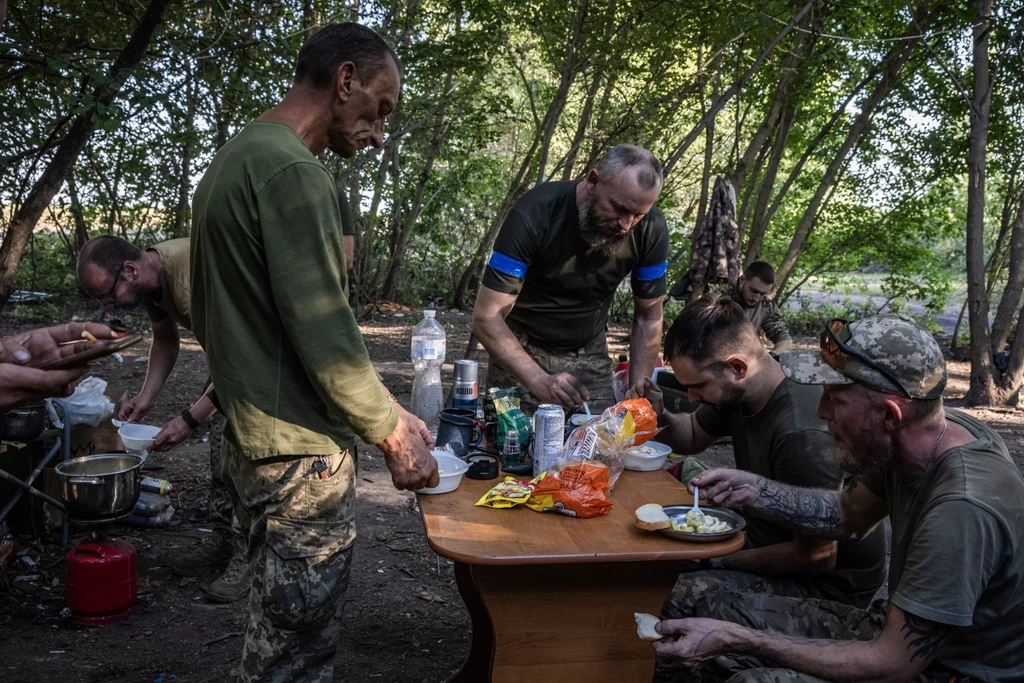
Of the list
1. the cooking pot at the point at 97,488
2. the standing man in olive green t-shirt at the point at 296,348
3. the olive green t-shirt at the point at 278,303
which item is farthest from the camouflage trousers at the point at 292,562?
the cooking pot at the point at 97,488

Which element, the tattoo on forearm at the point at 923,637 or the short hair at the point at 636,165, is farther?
the short hair at the point at 636,165

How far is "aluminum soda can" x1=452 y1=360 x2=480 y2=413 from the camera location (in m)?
3.19

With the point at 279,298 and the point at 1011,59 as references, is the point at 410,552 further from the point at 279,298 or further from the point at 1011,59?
the point at 1011,59

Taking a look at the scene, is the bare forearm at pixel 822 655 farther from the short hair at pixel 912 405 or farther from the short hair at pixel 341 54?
the short hair at pixel 341 54

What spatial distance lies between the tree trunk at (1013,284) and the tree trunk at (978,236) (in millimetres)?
288

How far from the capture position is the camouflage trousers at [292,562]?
2.28 metres

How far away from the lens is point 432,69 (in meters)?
8.29

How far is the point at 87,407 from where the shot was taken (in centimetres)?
462

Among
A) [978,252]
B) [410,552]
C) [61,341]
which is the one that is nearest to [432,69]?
[410,552]

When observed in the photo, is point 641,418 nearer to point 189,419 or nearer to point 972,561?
point 972,561

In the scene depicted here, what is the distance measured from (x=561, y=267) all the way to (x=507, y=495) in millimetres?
1631

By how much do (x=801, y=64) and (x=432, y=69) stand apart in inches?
183

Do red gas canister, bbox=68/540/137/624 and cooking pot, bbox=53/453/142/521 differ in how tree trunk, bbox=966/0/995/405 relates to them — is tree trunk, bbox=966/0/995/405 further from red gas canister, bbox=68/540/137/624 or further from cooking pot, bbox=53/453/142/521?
red gas canister, bbox=68/540/137/624

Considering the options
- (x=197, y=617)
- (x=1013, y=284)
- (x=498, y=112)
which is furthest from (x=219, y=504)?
(x=1013, y=284)
